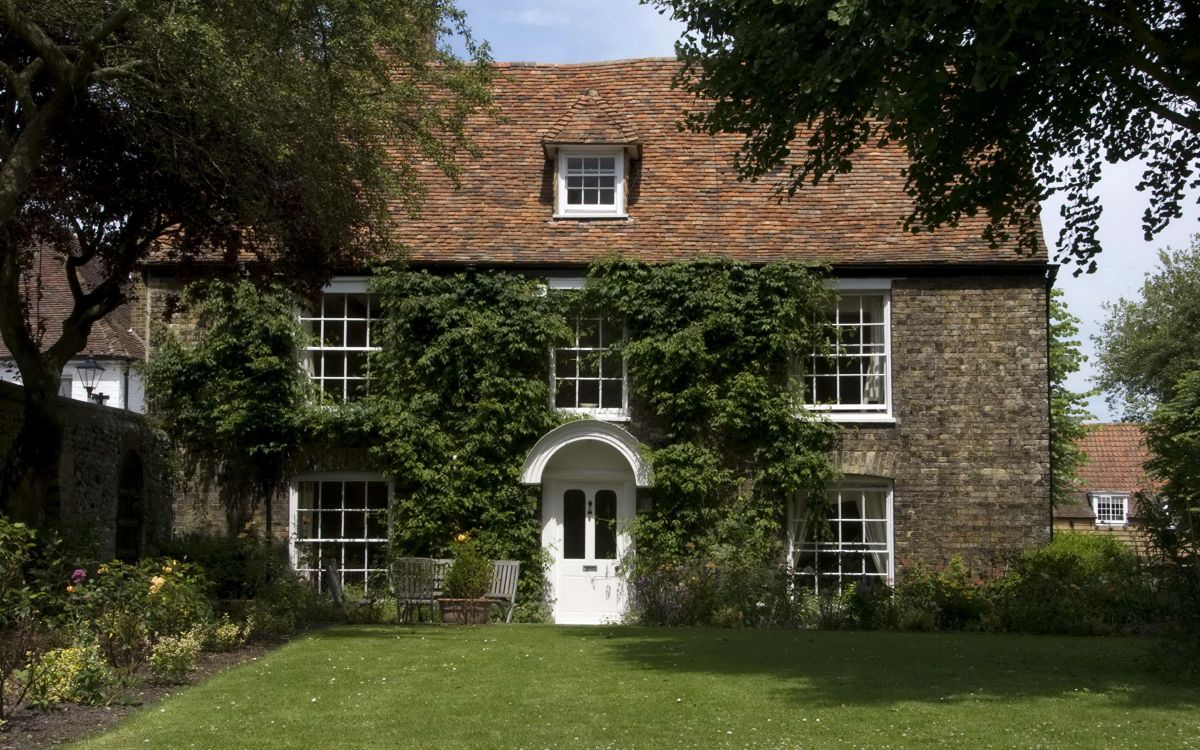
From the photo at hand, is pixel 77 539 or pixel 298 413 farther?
pixel 298 413

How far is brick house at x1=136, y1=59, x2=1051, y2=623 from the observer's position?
68.7ft

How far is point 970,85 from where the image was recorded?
13320mm

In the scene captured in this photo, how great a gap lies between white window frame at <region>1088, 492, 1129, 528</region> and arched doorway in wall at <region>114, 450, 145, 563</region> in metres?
36.7

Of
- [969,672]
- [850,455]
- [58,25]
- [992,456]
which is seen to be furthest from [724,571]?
[58,25]

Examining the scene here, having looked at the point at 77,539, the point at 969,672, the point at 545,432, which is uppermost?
the point at 545,432

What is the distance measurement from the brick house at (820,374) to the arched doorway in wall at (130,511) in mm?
779

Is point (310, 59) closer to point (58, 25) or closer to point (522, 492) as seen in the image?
point (58, 25)

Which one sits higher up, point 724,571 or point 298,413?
point 298,413

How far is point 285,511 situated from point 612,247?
251 inches

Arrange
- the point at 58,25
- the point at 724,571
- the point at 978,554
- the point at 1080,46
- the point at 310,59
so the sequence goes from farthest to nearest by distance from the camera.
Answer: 1. the point at 978,554
2. the point at 724,571
3. the point at 310,59
4. the point at 58,25
5. the point at 1080,46

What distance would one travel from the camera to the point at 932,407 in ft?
69.2

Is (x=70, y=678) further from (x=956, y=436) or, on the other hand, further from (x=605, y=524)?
(x=956, y=436)

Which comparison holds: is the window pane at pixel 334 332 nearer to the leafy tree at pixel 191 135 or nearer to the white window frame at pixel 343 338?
the white window frame at pixel 343 338

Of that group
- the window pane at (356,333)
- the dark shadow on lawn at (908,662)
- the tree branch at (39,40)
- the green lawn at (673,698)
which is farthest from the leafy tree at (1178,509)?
→ the window pane at (356,333)
